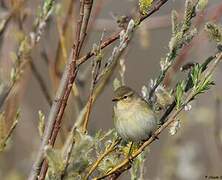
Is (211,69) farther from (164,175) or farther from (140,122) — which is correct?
(164,175)

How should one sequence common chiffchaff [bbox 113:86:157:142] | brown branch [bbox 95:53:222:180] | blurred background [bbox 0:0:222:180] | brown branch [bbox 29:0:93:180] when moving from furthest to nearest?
1. blurred background [bbox 0:0:222:180]
2. common chiffchaff [bbox 113:86:157:142]
3. brown branch [bbox 95:53:222:180]
4. brown branch [bbox 29:0:93:180]

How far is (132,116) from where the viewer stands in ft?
8.66

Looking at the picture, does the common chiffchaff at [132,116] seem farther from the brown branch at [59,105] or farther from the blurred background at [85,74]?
the brown branch at [59,105]

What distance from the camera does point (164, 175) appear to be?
401 centimetres

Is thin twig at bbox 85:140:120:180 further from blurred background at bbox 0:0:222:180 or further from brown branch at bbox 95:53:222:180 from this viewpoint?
blurred background at bbox 0:0:222:180

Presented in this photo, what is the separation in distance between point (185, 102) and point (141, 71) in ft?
32.1

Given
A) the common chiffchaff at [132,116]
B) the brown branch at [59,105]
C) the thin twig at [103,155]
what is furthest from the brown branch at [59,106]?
the common chiffchaff at [132,116]

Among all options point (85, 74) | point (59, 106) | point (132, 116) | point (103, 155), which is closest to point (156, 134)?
point (103, 155)

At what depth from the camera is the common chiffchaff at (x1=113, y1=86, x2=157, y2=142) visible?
2.05 meters

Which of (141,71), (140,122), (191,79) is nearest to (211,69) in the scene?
(191,79)

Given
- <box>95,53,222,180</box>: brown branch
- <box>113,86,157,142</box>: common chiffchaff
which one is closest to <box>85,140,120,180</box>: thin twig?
<box>95,53,222,180</box>: brown branch

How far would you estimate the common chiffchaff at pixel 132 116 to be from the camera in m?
2.05

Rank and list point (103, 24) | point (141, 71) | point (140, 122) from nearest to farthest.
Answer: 1. point (140, 122)
2. point (103, 24)
3. point (141, 71)

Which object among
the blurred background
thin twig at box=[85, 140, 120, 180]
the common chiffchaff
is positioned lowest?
thin twig at box=[85, 140, 120, 180]
